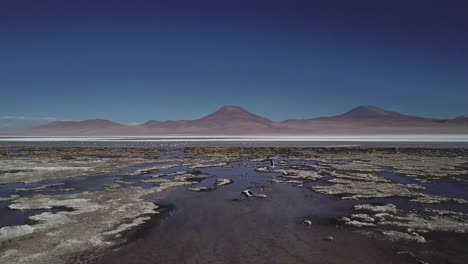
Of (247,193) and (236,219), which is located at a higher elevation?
(247,193)

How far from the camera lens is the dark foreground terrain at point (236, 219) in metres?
7.86

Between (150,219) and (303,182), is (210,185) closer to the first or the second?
(303,182)

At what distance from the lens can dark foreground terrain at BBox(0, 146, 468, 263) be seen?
309 inches

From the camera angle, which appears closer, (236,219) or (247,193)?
(236,219)

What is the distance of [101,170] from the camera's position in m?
22.5

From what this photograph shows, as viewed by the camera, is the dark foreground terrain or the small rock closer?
the dark foreground terrain

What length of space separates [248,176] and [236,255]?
12.1 metres

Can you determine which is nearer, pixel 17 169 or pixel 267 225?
pixel 267 225

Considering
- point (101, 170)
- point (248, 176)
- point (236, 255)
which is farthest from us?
point (101, 170)

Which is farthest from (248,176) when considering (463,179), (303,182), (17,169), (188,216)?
(17,169)

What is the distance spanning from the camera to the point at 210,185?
16859mm

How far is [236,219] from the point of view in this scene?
1077 centimetres

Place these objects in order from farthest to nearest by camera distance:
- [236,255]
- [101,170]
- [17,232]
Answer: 1. [101,170]
2. [17,232]
3. [236,255]

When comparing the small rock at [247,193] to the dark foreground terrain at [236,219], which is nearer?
the dark foreground terrain at [236,219]
